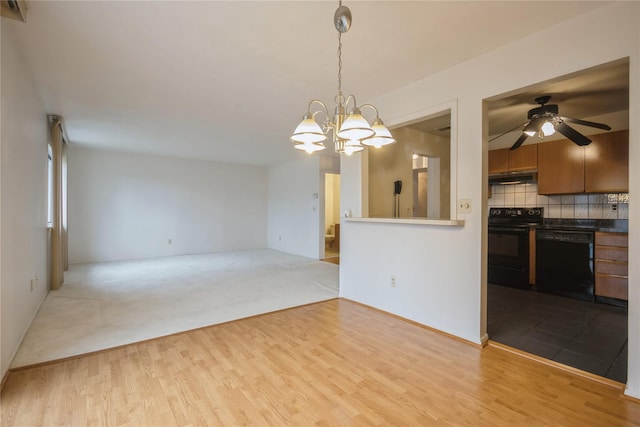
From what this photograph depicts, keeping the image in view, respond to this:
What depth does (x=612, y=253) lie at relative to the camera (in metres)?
3.38

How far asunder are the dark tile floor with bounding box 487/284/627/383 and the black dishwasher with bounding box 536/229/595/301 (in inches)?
5.5

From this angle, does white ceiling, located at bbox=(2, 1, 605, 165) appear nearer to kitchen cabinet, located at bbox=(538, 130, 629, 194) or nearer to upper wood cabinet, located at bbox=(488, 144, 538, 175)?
kitchen cabinet, located at bbox=(538, 130, 629, 194)

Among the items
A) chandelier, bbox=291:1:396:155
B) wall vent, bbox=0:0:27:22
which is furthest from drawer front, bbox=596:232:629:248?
wall vent, bbox=0:0:27:22

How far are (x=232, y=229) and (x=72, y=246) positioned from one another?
3.35 meters

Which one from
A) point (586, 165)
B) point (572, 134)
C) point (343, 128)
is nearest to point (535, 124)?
point (572, 134)

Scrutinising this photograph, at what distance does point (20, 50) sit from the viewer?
232 cm

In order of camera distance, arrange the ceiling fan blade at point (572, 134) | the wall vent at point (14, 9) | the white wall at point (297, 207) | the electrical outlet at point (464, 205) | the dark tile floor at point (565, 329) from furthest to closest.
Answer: the white wall at point (297, 207), the ceiling fan blade at point (572, 134), the electrical outlet at point (464, 205), the dark tile floor at point (565, 329), the wall vent at point (14, 9)

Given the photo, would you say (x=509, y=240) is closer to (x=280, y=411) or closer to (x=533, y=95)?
(x=533, y=95)

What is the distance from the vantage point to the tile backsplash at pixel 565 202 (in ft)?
12.1

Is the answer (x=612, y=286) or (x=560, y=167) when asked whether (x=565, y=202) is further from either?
(x=612, y=286)

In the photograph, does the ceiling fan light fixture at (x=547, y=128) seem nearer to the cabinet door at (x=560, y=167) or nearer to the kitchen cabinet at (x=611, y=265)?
the cabinet door at (x=560, y=167)

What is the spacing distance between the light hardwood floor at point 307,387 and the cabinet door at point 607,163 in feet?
8.86

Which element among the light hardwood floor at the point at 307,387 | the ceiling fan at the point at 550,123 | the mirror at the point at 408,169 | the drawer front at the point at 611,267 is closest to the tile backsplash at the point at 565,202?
the drawer front at the point at 611,267

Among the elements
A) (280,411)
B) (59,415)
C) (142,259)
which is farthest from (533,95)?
(142,259)
